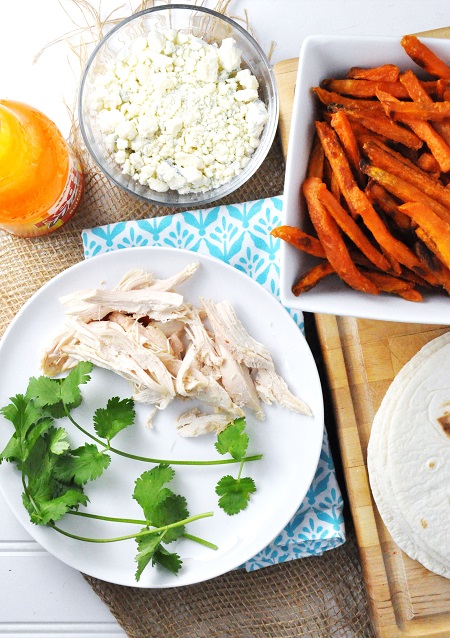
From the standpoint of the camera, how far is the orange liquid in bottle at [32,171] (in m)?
1.67

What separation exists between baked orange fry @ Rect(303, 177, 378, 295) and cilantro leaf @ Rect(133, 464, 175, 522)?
2.32 feet

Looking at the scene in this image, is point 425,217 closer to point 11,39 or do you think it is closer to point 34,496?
point 34,496

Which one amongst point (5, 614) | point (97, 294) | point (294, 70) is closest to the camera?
point (97, 294)

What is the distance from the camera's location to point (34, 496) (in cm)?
184

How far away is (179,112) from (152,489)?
39.6 inches

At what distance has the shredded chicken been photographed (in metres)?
1.84

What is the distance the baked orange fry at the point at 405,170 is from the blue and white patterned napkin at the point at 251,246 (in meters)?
0.45

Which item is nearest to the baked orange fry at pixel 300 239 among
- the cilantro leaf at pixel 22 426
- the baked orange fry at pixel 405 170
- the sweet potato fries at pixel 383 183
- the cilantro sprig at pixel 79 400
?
the sweet potato fries at pixel 383 183

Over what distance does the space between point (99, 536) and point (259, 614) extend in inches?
21.1

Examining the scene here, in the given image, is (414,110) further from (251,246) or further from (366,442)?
(366,442)

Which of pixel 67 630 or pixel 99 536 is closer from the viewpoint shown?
pixel 99 536

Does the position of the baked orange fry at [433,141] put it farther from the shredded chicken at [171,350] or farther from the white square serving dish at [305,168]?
the shredded chicken at [171,350]

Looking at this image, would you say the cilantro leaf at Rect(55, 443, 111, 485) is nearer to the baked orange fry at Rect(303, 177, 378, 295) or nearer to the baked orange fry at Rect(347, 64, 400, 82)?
the baked orange fry at Rect(303, 177, 378, 295)

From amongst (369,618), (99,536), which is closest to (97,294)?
Answer: (99,536)
